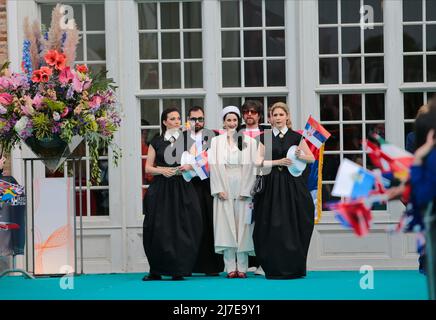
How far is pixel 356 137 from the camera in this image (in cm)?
1116

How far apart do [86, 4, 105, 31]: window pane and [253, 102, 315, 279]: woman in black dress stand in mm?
2443

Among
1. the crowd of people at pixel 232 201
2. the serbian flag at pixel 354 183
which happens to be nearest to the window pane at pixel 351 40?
the crowd of people at pixel 232 201

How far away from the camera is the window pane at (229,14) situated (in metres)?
11.2

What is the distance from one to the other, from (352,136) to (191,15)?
2.06 m

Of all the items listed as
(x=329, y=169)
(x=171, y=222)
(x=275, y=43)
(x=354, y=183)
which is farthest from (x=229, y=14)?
(x=354, y=183)

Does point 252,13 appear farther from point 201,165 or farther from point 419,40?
point 201,165

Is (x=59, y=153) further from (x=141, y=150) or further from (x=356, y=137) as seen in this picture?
(x=356, y=137)

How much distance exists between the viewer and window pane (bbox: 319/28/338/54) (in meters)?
11.1

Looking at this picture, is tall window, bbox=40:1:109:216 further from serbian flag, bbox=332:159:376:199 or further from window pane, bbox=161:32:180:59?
serbian flag, bbox=332:159:376:199

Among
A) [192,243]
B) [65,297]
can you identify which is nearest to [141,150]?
[192,243]

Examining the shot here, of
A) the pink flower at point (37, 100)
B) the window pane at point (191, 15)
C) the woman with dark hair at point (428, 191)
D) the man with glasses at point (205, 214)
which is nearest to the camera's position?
the woman with dark hair at point (428, 191)

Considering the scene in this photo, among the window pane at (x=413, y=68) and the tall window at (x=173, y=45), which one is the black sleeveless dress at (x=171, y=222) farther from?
the window pane at (x=413, y=68)

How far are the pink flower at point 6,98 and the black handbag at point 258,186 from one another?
229cm

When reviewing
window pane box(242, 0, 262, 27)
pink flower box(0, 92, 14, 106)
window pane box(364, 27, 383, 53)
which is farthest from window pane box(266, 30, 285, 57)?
pink flower box(0, 92, 14, 106)
